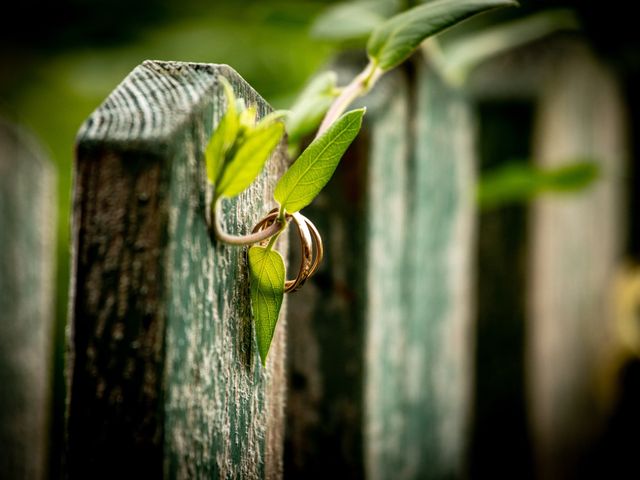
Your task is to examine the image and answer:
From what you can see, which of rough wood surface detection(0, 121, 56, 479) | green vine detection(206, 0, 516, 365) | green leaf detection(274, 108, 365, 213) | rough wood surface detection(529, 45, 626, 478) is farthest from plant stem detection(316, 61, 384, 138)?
rough wood surface detection(529, 45, 626, 478)

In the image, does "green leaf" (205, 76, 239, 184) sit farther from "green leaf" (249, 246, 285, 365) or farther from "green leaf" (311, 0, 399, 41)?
"green leaf" (311, 0, 399, 41)

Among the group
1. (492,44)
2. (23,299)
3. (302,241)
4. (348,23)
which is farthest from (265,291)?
(492,44)

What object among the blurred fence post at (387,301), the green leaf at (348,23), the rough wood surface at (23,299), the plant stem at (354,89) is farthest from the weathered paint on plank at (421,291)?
the rough wood surface at (23,299)

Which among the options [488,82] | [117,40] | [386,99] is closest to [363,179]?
[386,99]

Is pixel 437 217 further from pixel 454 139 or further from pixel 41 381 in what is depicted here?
pixel 41 381

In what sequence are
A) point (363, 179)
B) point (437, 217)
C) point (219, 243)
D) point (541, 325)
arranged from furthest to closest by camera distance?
point (541, 325)
point (437, 217)
point (363, 179)
point (219, 243)

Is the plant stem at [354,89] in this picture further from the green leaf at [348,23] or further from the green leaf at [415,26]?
the green leaf at [348,23]
